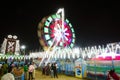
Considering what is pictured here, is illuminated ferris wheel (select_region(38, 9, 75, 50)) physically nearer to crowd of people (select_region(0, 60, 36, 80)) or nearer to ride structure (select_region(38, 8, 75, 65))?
ride structure (select_region(38, 8, 75, 65))

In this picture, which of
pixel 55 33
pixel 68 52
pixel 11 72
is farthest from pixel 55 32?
pixel 11 72

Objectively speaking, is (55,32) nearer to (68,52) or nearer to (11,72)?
(68,52)

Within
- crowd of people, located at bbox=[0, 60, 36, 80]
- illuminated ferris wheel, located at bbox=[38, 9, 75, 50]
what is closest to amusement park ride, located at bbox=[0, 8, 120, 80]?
illuminated ferris wheel, located at bbox=[38, 9, 75, 50]

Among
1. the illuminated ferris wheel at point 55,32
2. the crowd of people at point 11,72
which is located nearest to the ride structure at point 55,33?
the illuminated ferris wheel at point 55,32

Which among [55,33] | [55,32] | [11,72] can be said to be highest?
[55,32]

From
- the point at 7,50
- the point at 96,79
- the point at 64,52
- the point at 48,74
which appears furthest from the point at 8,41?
the point at 96,79

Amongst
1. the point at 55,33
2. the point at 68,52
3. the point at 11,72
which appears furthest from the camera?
the point at 55,33

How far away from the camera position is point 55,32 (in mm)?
33344

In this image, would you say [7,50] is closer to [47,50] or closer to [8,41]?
[8,41]

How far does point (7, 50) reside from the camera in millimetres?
44500

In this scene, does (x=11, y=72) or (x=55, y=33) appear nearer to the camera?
(x=11, y=72)

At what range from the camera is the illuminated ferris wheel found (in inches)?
1169

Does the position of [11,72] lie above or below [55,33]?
below

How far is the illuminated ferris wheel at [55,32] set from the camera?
97.5 feet
